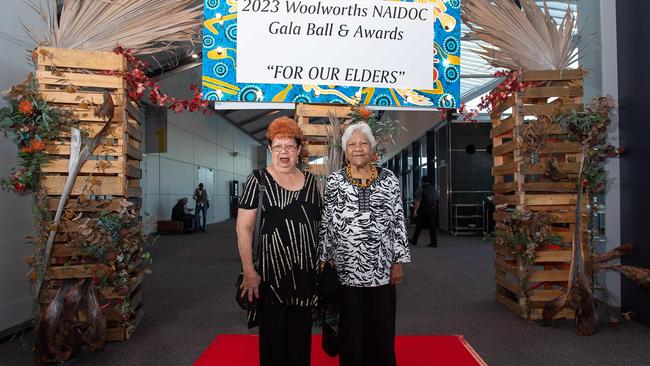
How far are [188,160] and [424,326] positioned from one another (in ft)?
42.0

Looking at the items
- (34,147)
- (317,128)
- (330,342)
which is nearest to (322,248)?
(330,342)

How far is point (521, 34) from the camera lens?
12.6ft

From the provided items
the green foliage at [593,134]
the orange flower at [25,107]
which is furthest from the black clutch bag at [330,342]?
the green foliage at [593,134]

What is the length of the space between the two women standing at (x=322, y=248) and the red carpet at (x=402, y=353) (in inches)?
23.0

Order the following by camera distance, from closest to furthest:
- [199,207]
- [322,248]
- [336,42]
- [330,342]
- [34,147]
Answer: [322,248]
[330,342]
[34,147]
[336,42]
[199,207]

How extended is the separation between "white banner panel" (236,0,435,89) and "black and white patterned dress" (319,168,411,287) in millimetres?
1193

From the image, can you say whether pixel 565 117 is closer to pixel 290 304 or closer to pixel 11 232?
pixel 290 304

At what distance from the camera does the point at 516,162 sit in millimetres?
3926

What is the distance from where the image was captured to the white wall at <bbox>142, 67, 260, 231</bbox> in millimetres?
12445

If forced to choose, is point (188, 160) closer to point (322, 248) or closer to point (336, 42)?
point (336, 42)

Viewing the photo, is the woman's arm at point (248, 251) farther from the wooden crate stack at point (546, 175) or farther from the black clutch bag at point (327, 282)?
the wooden crate stack at point (546, 175)

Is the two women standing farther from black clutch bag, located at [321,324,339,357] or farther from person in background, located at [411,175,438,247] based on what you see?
person in background, located at [411,175,438,247]

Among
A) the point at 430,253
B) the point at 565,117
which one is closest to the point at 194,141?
the point at 430,253

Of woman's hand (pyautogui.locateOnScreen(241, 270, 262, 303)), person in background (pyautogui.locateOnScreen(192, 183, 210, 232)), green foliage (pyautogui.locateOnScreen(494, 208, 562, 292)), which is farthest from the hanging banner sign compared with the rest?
person in background (pyautogui.locateOnScreen(192, 183, 210, 232))
